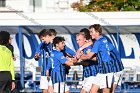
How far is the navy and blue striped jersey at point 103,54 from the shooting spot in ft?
35.8

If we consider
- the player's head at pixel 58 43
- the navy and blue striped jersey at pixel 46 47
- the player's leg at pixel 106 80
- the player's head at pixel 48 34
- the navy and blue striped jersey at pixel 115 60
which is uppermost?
the player's head at pixel 48 34

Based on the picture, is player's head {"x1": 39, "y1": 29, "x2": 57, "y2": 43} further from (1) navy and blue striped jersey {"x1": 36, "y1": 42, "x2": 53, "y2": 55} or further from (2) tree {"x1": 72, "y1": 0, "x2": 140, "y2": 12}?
(2) tree {"x1": 72, "y1": 0, "x2": 140, "y2": 12}

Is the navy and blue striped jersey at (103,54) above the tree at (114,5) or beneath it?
beneath

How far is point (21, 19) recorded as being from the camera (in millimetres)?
15609

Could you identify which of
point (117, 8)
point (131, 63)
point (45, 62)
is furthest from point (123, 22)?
point (117, 8)

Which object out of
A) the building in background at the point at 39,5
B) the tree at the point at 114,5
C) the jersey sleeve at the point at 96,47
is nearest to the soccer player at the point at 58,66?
the jersey sleeve at the point at 96,47

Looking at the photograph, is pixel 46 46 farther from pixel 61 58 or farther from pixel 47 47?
pixel 61 58

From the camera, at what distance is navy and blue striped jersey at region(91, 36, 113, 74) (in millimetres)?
10906

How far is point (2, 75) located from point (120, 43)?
7490 mm

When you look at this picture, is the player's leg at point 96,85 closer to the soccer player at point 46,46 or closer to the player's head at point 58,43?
the player's head at point 58,43

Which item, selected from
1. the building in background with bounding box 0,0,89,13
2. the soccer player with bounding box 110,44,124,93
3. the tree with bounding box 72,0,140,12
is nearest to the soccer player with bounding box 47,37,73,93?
the soccer player with bounding box 110,44,124,93

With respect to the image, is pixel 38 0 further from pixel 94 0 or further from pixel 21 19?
pixel 21 19

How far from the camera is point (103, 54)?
1107cm

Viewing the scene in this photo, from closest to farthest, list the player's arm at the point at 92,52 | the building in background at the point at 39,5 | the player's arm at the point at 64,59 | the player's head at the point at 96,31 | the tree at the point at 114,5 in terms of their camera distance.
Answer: the player's arm at the point at 92,52 < the player's head at the point at 96,31 < the player's arm at the point at 64,59 < the tree at the point at 114,5 < the building in background at the point at 39,5
